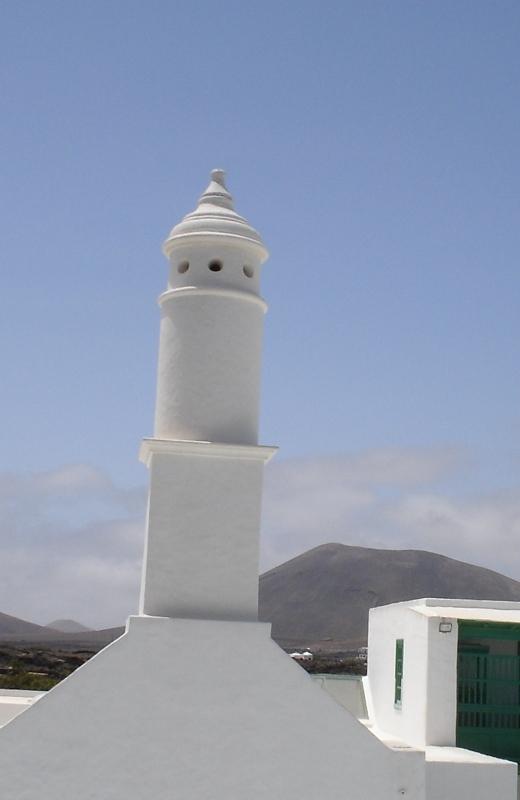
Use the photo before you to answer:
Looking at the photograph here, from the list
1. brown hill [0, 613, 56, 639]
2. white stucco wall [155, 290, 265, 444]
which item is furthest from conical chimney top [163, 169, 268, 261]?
brown hill [0, 613, 56, 639]

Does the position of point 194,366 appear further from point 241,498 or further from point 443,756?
point 443,756

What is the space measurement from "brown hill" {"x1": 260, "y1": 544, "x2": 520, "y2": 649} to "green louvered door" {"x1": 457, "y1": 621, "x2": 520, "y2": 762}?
8042 centimetres

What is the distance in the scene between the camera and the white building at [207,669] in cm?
1242

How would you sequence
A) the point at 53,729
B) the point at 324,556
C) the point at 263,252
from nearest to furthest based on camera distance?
1. the point at 53,729
2. the point at 263,252
3. the point at 324,556

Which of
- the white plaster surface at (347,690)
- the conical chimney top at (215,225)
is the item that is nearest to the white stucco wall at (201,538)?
the conical chimney top at (215,225)

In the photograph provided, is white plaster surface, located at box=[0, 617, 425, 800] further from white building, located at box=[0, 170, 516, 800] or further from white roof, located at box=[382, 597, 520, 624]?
white roof, located at box=[382, 597, 520, 624]

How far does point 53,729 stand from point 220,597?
2697 mm

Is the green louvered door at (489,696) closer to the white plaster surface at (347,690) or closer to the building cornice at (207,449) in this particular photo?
the white plaster surface at (347,690)

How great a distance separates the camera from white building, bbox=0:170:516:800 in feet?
40.8

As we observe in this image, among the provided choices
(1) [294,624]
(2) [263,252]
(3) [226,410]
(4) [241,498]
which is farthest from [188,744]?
(1) [294,624]

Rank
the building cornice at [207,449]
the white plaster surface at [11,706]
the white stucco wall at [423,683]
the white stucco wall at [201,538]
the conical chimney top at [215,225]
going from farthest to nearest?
the white plaster surface at [11,706] < the white stucco wall at [423,683] < the conical chimney top at [215,225] < the building cornice at [207,449] < the white stucco wall at [201,538]

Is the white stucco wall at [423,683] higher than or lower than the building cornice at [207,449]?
lower

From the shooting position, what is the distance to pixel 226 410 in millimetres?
14188

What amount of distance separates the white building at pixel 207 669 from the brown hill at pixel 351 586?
8418 cm
